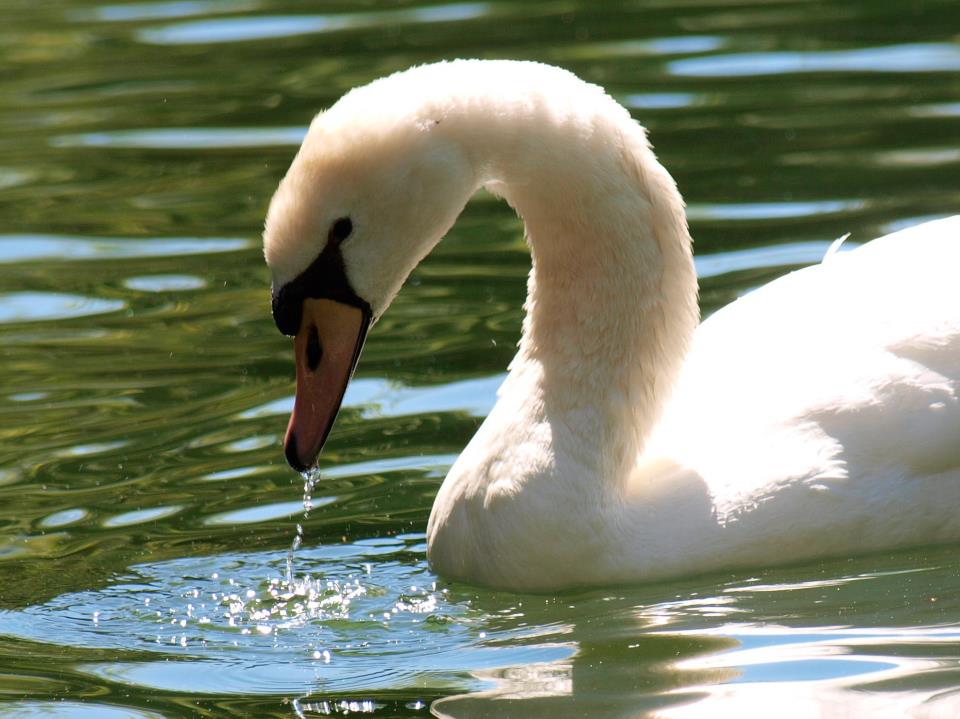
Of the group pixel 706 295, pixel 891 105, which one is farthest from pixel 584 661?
pixel 891 105

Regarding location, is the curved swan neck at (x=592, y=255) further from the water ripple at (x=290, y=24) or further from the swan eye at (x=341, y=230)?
the water ripple at (x=290, y=24)

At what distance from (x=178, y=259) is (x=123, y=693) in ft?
14.5

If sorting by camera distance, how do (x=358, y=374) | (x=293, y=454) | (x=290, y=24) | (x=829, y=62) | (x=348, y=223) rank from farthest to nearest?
(x=290, y=24)
(x=829, y=62)
(x=358, y=374)
(x=293, y=454)
(x=348, y=223)

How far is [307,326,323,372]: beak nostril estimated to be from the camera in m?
5.77

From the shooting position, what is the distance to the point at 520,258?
9.05 metres

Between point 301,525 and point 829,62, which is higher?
point 829,62

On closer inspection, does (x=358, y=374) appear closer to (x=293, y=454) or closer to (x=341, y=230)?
(x=293, y=454)

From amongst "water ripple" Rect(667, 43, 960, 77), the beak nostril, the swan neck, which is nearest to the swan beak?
the beak nostril

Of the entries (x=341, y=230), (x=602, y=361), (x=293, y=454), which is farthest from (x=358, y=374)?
(x=341, y=230)

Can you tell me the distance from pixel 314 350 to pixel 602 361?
2.79ft

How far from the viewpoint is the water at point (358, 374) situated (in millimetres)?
5105

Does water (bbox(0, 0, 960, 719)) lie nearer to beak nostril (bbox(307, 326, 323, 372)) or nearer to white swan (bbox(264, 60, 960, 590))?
white swan (bbox(264, 60, 960, 590))

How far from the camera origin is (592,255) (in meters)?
A: 5.93

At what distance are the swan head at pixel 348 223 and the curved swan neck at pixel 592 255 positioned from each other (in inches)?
6.5
